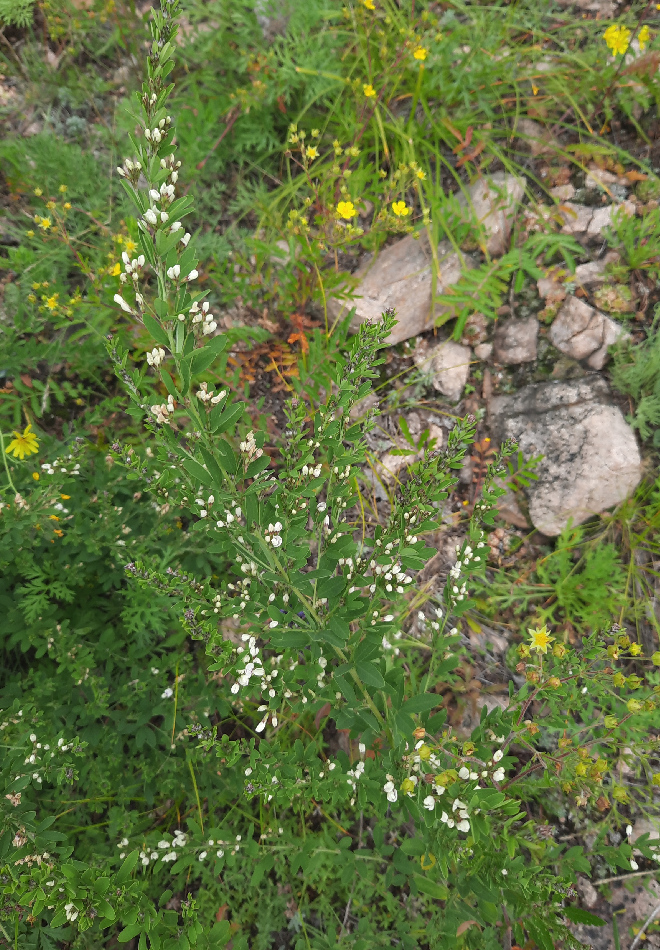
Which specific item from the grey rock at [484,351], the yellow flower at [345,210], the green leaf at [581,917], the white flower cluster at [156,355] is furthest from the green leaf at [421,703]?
the yellow flower at [345,210]

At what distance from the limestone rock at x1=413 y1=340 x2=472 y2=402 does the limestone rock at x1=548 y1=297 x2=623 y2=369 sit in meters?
0.58

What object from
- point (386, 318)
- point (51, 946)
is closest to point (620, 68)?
point (386, 318)

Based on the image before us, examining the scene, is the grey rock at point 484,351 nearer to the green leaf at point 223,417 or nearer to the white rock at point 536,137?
the white rock at point 536,137

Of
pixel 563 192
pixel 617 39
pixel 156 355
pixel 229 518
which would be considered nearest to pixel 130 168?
pixel 156 355

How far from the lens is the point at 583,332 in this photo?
134 inches

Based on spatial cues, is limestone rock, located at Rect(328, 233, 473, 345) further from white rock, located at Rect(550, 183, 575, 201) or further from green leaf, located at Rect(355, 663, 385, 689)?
green leaf, located at Rect(355, 663, 385, 689)

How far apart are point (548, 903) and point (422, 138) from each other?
4311 millimetres

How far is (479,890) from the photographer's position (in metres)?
1.70

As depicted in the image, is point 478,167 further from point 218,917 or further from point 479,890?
point 218,917

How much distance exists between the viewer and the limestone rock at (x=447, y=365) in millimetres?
3506

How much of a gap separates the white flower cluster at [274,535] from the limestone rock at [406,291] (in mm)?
2312

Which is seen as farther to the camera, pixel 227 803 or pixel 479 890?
pixel 227 803

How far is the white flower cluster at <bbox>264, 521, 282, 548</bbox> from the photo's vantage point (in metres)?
1.54

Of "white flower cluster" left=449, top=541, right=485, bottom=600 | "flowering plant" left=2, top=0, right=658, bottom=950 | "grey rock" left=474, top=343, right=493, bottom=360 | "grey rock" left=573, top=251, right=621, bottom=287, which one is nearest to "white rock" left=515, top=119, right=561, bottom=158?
"grey rock" left=573, top=251, right=621, bottom=287
